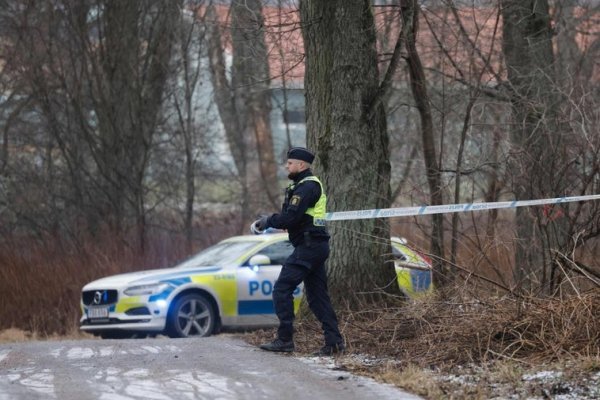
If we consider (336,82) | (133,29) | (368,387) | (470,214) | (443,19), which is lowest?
(368,387)

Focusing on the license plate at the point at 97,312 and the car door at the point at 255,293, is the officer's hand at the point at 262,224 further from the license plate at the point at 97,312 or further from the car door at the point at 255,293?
the license plate at the point at 97,312

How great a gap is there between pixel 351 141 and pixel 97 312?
5.21 metres

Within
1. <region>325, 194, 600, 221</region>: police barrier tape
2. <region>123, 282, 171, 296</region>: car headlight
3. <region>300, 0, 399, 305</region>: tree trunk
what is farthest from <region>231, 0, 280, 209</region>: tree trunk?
<region>325, 194, 600, 221</region>: police barrier tape

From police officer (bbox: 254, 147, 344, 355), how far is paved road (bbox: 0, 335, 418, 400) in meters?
0.36

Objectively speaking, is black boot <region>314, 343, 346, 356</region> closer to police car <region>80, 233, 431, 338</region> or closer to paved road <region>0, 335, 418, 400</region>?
paved road <region>0, 335, 418, 400</region>

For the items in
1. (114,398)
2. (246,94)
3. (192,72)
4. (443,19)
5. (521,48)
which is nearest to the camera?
(114,398)

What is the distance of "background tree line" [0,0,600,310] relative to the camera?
11.0 metres

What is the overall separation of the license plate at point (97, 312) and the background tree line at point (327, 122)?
355 cm

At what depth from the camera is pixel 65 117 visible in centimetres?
2323

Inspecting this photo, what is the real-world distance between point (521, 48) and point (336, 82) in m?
5.37

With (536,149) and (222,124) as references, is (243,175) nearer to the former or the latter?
(222,124)

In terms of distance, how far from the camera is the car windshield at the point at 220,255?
600 inches

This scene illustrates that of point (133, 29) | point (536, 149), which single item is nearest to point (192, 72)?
point (133, 29)

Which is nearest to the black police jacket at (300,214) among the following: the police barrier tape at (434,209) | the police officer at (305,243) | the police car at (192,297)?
the police officer at (305,243)
